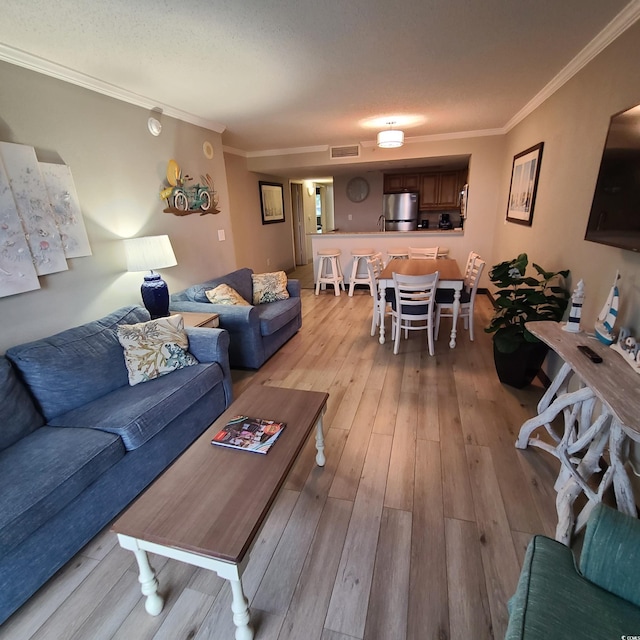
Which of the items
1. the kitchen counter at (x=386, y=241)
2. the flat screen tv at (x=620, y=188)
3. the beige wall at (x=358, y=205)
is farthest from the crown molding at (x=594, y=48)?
the beige wall at (x=358, y=205)

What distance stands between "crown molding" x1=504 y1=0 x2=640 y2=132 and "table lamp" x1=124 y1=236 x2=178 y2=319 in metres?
3.25

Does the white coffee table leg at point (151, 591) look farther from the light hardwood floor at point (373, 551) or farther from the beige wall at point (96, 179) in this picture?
the beige wall at point (96, 179)

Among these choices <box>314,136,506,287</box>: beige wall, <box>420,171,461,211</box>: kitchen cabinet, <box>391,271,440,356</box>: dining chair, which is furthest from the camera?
<box>420,171,461,211</box>: kitchen cabinet

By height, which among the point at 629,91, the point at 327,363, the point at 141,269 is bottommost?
the point at 327,363

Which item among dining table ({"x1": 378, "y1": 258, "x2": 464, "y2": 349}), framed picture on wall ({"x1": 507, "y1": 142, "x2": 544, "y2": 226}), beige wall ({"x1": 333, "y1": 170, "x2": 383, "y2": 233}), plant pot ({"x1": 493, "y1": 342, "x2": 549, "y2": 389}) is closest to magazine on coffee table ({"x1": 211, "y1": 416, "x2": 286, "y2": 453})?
plant pot ({"x1": 493, "y1": 342, "x2": 549, "y2": 389})

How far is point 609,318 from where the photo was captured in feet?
5.74

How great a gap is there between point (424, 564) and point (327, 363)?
2066 millimetres

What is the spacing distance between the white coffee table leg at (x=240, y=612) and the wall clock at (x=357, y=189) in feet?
24.6

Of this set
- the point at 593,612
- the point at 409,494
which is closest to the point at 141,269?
the point at 409,494

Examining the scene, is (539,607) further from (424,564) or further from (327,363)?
(327,363)

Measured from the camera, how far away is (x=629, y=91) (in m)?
1.86

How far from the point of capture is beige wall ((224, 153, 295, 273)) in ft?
17.8

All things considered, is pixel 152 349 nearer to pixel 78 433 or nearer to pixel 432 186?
pixel 78 433

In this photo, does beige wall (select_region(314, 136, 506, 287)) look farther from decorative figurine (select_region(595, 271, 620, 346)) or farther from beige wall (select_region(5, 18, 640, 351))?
decorative figurine (select_region(595, 271, 620, 346))
